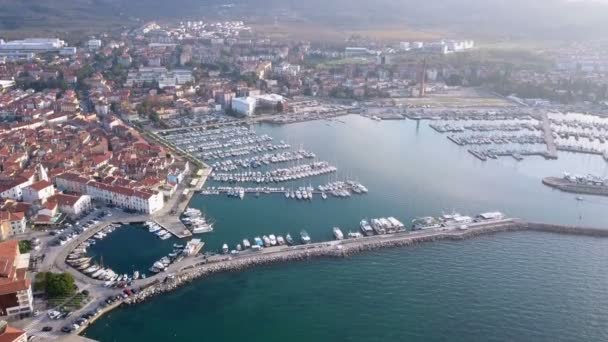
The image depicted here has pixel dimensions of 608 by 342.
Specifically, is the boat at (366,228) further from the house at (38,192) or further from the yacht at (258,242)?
the house at (38,192)

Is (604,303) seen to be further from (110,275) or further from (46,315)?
(46,315)

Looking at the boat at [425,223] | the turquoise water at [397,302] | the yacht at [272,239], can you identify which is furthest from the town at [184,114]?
the boat at [425,223]

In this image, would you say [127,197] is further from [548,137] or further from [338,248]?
[548,137]

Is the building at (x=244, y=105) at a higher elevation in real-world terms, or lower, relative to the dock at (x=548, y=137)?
higher

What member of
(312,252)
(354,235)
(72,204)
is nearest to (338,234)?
(354,235)

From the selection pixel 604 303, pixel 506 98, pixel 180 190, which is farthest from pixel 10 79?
pixel 604 303

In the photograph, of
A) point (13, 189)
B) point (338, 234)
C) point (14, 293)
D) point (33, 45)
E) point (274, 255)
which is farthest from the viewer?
point (33, 45)
